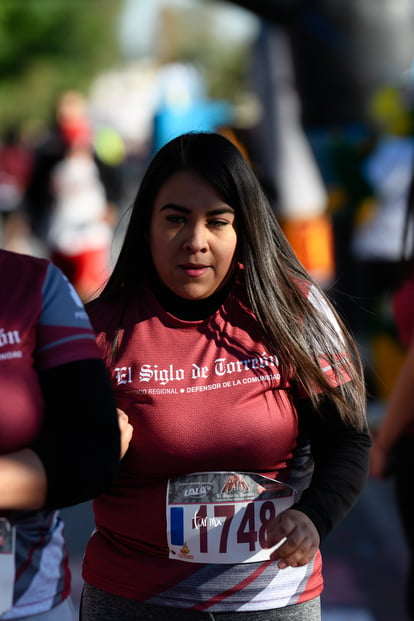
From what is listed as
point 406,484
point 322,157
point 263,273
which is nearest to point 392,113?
point 322,157

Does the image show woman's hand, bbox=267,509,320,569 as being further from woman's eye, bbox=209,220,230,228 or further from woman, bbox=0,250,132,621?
woman's eye, bbox=209,220,230,228

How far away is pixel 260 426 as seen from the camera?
7.89 feet

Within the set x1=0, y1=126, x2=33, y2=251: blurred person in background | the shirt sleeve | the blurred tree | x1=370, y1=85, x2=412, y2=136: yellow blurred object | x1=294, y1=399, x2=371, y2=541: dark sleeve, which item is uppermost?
the blurred tree

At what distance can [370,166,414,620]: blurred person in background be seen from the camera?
3.26 meters

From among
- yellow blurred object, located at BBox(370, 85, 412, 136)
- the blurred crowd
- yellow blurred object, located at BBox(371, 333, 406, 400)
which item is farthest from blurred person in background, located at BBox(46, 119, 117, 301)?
yellow blurred object, located at BBox(371, 333, 406, 400)

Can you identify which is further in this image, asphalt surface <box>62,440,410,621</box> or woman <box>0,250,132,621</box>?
asphalt surface <box>62,440,410,621</box>

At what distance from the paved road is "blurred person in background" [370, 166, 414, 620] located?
109 cm

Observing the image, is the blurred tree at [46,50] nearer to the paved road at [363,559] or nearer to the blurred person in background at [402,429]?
the paved road at [363,559]

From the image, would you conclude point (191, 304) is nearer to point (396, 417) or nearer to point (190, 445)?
point (190, 445)

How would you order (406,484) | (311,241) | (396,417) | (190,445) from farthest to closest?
(311,241) < (406,484) < (396,417) < (190,445)

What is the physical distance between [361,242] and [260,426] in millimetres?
5290

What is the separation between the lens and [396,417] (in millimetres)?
3293

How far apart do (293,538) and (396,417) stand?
111 cm

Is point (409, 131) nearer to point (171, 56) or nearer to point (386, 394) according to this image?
point (386, 394)
